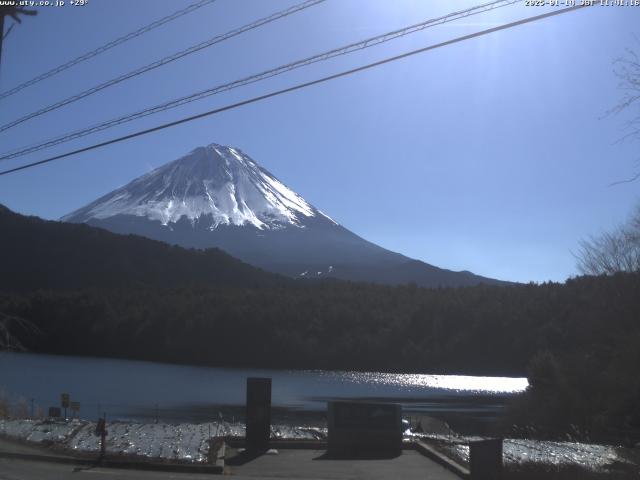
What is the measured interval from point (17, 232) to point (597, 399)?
115 meters

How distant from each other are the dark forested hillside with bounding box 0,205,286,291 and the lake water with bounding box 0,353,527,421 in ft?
86.2

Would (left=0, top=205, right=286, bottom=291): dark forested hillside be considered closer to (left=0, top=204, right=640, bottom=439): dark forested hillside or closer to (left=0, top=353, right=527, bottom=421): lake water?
(left=0, top=204, right=640, bottom=439): dark forested hillside

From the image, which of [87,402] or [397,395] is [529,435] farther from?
[397,395]

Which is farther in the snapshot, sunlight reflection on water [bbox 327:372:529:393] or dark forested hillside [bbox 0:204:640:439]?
dark forested hillside [bbox 0:204:640:439]

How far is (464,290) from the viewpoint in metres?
114

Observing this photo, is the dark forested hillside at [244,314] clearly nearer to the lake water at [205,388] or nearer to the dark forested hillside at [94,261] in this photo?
the dark forested hillside at [94,261]

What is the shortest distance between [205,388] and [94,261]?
70692 mm

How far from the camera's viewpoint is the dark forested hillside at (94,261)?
127 metres

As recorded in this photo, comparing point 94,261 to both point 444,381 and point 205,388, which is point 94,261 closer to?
point 444,381

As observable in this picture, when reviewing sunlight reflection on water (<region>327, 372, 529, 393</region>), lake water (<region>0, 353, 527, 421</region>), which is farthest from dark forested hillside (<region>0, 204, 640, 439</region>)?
lake water (<region>0, 353, 527, 421</region>)

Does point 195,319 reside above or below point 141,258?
below

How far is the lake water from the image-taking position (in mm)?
53094

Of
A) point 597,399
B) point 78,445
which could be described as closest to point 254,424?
point 78,445

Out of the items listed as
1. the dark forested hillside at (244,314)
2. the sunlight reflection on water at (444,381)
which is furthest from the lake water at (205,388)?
the dark forested hillside at (244,314)
